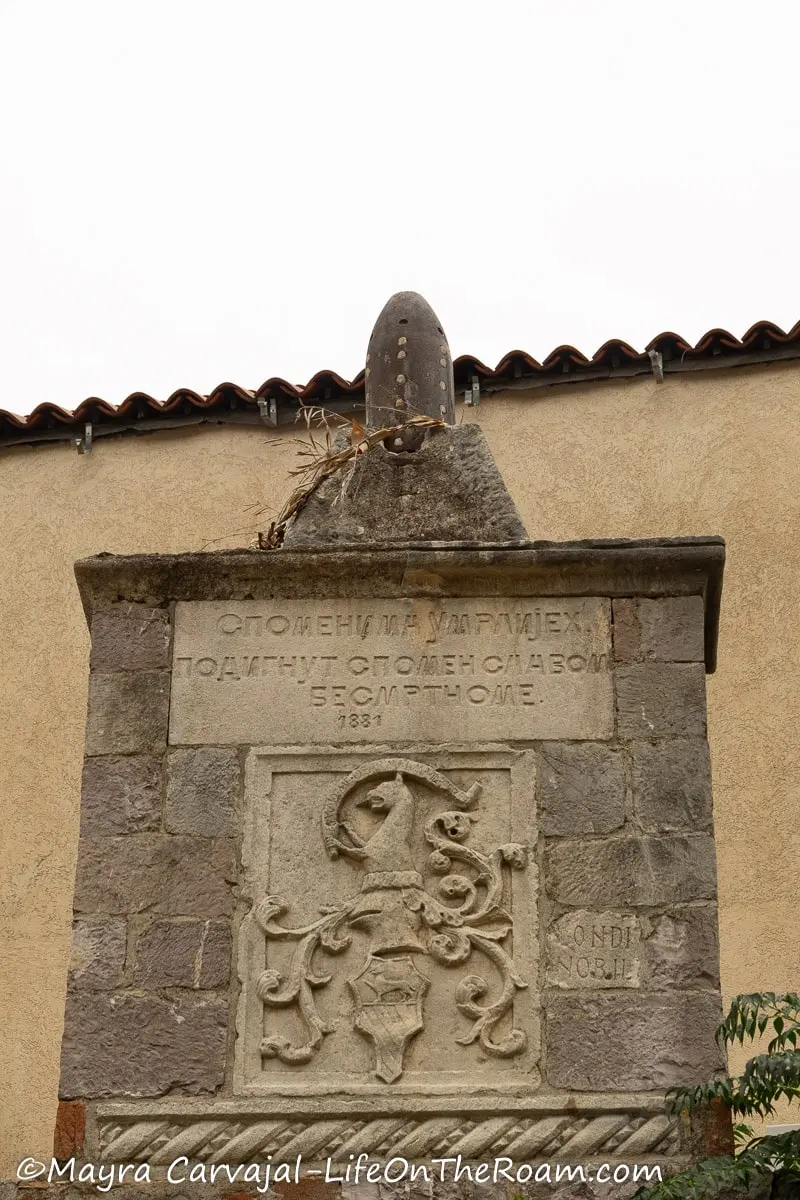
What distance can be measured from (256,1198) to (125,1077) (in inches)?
17.8

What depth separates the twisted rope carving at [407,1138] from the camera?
447 centimetres

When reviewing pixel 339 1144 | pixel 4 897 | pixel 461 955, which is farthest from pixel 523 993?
pixel 4 897

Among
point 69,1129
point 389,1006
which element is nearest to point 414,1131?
point 389,1006

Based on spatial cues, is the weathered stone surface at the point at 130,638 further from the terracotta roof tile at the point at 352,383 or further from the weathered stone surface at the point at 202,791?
the terracotta roof tile at the point at 352,383

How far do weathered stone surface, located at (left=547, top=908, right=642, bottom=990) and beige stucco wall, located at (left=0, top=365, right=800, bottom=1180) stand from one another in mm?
3433

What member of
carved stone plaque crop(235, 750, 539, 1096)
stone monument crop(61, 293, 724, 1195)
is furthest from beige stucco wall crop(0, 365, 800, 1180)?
carved stone plaque crop(235, 750, 539, 1096)

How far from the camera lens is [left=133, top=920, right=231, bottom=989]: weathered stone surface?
4.71 meters

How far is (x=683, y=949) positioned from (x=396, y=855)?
762 mm

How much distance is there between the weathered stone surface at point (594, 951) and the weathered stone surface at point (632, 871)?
0.05m

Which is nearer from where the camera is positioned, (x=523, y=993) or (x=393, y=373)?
(x=523, y=993)

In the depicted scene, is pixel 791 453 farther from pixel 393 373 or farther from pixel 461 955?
pixel 461 955

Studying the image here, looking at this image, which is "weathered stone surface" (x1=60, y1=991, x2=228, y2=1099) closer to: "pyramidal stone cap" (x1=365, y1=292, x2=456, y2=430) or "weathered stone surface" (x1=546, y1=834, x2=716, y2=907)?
"weathered stone surface" (x1=546, y1=834, x2=716, y2=907)

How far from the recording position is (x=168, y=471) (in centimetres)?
978

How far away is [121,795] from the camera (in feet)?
16.3
